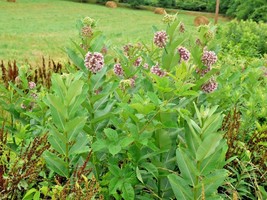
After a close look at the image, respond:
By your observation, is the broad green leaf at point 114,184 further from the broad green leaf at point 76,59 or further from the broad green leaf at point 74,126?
the broad green leaf at point 76,59

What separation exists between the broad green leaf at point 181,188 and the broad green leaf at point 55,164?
53cm

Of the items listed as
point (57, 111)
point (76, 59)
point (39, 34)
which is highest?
point (76, 59)

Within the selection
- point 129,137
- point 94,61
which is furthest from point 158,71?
point 129,137

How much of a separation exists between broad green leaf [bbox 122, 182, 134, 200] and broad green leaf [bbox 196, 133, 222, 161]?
1.37 ft

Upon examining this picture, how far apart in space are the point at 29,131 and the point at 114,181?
3.03 feet

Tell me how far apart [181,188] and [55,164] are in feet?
2.00

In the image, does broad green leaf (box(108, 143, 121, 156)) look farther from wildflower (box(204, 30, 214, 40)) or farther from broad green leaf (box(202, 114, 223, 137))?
wildflower (box(204, 30, 214, 40))

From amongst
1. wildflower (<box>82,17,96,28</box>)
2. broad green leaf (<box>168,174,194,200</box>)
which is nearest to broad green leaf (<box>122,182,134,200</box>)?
broad green leaf (<box>168,174,194,200</box>)

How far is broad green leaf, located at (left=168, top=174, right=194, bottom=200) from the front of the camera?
181 cm

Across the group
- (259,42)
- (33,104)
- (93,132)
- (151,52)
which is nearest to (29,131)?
(33,104)

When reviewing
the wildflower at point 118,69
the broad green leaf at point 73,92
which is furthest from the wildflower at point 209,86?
the broad green leaf at point 73,92

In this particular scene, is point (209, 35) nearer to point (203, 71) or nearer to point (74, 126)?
point (203, 71)

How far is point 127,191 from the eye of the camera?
1985 millimetres

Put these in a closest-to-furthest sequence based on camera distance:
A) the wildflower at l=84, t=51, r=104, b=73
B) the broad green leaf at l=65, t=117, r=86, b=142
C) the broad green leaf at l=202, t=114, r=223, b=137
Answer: the broad green leaf at l=202, t=114, r=223, b=137 → the broad green leaf at l=65, t=117, r=86, b=142 → the wildflower at l=84, t=51, r=104, b=73
